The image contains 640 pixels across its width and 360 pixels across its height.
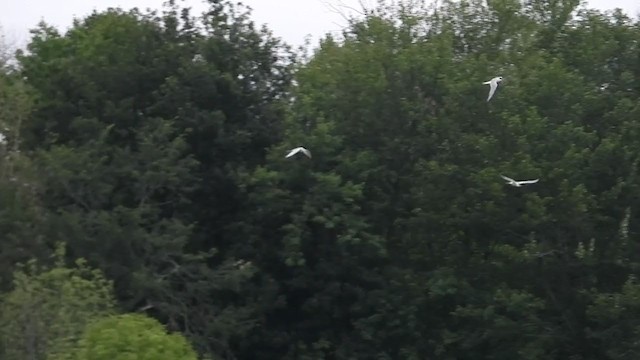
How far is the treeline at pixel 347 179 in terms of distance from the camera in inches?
992

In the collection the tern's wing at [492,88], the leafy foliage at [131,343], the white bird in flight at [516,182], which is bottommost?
the leafy foliage at [131,343]

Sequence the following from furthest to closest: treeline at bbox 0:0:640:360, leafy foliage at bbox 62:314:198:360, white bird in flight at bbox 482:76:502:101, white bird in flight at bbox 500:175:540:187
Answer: treeline at bbox 0:0:640:360 → white bird in flight at bbox 500:175:540:187 → white bird in flight at bbox 482:76:502:101 → leafy foliage at bbox 62:314:198:360

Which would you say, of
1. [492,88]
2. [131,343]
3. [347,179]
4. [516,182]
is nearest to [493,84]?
[492,88]

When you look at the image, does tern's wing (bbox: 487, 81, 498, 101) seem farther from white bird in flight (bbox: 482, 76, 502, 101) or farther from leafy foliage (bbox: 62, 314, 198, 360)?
leafy foliage (bbox: 62, 314, 198, 360)

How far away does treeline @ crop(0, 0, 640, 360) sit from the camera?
82.6 ft

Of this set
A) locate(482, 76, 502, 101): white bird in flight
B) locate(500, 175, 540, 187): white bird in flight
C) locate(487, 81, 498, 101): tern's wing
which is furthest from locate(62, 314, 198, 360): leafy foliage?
locate(487, 81, 498, 101): tern's wing

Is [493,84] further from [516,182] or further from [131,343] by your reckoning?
[131,343]

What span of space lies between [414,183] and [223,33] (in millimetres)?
5411

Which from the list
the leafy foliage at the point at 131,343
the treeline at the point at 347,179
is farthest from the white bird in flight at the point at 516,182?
the leafy foliage at the point at 131,343

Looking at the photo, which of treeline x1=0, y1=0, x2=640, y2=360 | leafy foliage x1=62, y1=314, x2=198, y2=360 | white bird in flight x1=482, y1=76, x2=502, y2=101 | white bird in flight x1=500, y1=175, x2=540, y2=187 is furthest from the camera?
treeline x1=0, y1=0, x2=640, y2=360

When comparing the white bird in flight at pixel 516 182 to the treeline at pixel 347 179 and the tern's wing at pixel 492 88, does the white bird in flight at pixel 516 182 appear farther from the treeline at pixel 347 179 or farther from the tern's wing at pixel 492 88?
the tern's wing at pixel 492 88

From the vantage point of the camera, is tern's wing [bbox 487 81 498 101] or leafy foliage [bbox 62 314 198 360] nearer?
leafy foliage [bbox 62 314 198 360]

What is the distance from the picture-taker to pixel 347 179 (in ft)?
89.6

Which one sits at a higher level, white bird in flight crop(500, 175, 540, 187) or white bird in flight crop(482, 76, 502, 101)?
white bird in flight crop(482, 76, 502, 101)
